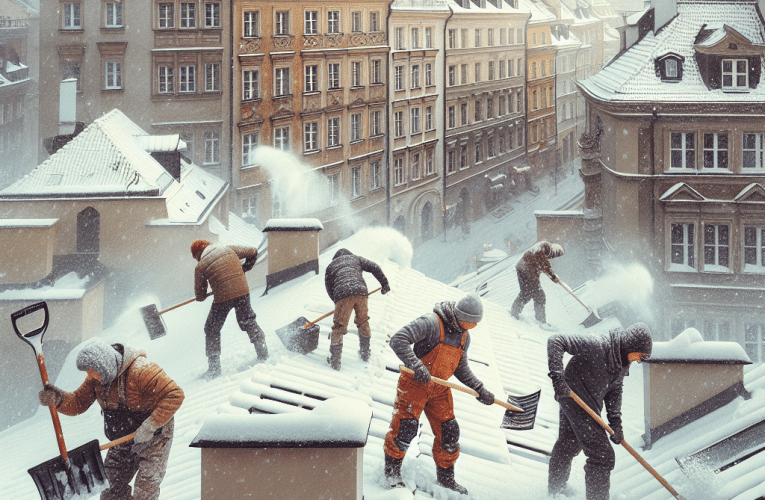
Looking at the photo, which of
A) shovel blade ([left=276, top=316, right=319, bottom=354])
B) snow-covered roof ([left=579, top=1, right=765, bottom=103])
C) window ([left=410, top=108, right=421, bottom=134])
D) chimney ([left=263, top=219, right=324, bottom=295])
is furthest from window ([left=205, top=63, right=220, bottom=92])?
shovel blade ([left=276, top=316, right=319, bottom=354])

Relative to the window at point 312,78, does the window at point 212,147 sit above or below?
below

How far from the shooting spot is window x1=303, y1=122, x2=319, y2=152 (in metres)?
26.4

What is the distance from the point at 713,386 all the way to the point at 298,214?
20.8m

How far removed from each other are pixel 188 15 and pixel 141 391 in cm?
A: 2043

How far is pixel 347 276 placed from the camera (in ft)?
24.5

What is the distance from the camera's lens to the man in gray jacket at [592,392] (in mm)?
5309

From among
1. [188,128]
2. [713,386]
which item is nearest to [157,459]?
[713,386]

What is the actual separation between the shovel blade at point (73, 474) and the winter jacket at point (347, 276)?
2960 millimetres

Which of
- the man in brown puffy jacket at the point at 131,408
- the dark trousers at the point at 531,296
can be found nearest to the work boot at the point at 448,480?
the man in brown puffy jacket at the point at 131,408

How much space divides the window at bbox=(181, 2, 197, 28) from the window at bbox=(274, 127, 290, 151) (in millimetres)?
4072

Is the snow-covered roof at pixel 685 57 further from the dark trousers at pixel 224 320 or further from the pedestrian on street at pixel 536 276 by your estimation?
the dark trousers at pixel 224 320

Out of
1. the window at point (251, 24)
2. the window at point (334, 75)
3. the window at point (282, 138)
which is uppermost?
the window at point (251, 24)

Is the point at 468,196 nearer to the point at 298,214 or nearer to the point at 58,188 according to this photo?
the point at 298,214

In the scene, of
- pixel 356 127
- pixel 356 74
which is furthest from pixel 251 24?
pixel 356 127
